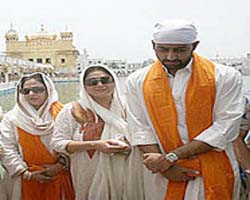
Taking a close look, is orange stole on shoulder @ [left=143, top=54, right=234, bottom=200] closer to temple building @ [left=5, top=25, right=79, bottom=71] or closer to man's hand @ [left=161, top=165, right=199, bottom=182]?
man's hand @ [left=161, top=165, right=199, bottom=182]

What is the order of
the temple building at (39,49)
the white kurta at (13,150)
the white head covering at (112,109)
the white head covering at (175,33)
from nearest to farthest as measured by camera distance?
the white head covering at (175,33)
the white head covering at (112,109)
the white kurta at (13,150)
the temple building at (39,49)

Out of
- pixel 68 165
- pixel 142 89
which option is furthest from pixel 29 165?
pixel 142 89

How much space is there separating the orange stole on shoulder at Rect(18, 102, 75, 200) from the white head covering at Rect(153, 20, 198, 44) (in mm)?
707

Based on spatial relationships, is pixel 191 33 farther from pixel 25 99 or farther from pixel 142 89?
pixel 25 99

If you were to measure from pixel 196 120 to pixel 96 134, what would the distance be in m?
0.49

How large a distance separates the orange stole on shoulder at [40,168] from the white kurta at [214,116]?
1.77ft

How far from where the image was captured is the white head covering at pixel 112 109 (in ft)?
6.84

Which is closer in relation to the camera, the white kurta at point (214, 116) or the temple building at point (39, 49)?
the white kurta at point (214, 116)

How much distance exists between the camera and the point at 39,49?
6.06 m

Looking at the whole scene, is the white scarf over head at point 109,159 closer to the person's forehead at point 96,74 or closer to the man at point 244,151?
the person's forehead at point 96,74

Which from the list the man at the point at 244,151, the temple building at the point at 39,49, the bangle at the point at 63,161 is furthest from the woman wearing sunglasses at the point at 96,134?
the temple building at the point at 39,49

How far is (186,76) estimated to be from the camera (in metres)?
1.83

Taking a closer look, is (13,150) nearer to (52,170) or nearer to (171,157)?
(52,170)

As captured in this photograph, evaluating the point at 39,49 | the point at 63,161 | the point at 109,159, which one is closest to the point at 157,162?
the point at 109,159
